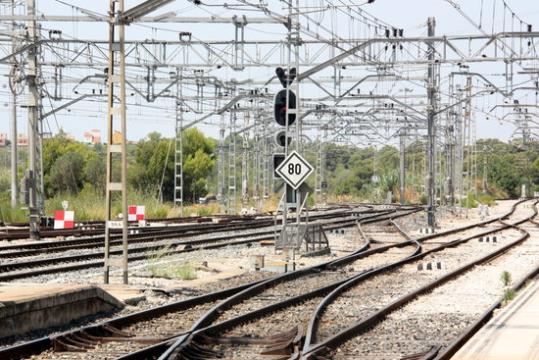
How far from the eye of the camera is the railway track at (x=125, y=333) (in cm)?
1069

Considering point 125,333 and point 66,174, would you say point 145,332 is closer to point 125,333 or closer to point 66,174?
point 125,333

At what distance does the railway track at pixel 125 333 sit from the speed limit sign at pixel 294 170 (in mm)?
6267

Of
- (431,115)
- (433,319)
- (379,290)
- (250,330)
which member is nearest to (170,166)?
(431,115)

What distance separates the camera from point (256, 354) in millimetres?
10844

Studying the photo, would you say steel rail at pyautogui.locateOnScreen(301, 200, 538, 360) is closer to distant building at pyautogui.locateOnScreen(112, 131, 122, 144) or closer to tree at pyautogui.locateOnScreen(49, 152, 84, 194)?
distant building at pyautogui.locateOnScreen(112, 131, 122, 144)

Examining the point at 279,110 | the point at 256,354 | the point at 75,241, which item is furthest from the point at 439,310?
the point at 75,241

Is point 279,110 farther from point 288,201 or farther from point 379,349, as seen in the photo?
point 379,349

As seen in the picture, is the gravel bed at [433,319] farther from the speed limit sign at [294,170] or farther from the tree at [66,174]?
the tree at [66,174]

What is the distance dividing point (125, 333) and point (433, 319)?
4.52 metres

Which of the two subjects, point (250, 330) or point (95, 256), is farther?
point (95, 256)

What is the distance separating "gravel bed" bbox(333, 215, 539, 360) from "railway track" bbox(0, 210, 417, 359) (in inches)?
93.3

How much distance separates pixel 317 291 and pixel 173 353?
6975mm

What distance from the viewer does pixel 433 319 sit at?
1411cm

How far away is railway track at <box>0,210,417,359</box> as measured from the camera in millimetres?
10688
